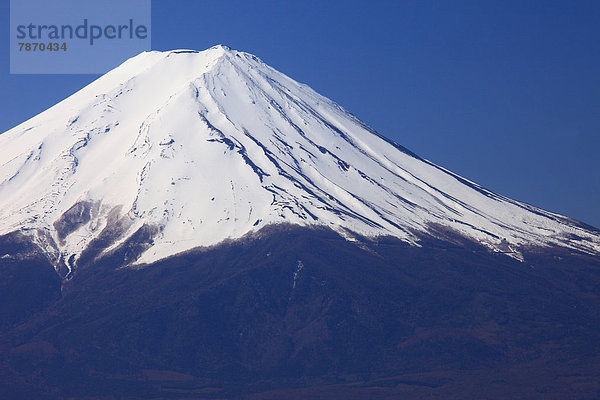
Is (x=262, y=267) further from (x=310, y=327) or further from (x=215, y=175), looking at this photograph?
(x=215, y=175)

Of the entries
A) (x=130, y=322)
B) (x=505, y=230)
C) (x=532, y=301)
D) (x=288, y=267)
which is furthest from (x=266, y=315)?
(x=505, y=230)

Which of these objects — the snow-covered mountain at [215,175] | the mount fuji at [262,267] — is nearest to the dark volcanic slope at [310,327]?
the mount fuji at [262,267]

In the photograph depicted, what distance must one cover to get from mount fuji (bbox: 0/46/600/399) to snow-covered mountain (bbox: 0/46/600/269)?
28 centimetres

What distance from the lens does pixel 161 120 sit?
103 m

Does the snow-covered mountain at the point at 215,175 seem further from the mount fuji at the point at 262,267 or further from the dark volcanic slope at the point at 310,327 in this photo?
the dark volcanic slope at the point at 310,327

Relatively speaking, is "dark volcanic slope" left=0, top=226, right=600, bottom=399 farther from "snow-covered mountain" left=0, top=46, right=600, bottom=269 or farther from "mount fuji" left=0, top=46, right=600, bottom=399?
"snow-covered mountain" left=0, top=46, right=600, bottom=269

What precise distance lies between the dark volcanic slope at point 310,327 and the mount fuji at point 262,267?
178mm

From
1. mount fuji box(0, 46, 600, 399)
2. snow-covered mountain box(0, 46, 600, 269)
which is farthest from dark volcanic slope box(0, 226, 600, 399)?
snow-covered mountain box(0, 46, 600, 269)

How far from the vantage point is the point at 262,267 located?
79.5 meters

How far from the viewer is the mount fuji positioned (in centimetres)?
7012

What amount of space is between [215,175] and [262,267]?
55.9 feet

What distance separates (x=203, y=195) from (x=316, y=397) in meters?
29.9

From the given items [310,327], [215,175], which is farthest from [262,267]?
[215,175]

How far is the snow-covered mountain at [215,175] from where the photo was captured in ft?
287
